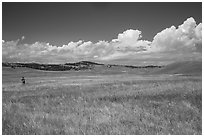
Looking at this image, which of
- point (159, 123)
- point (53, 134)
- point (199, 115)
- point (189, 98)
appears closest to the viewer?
point (53, 134)

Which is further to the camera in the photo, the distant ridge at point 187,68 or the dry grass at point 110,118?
the distant ridge at point 187,68

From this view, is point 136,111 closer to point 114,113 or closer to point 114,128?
point 114,113

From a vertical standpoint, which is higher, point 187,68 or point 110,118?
point 110,118

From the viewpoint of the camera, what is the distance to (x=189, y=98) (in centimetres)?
1076

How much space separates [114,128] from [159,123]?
1680mm

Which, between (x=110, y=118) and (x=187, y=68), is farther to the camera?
(x=187, y=68)

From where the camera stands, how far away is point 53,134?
7113mm

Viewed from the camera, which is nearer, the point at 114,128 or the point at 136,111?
the point at 114,128

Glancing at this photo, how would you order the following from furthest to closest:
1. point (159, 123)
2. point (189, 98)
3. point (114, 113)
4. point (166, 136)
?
point (189, 98) < point (114, 113) < point (159, 123) < point (166, 136)

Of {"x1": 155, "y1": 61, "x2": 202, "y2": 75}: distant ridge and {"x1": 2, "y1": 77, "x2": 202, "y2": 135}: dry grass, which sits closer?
{"x1": 2, "y1": 77, "x2": 202, "y2": 135}: dry grass

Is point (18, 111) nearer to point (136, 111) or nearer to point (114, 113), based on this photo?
point (114, 113)

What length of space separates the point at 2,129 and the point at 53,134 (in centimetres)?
190

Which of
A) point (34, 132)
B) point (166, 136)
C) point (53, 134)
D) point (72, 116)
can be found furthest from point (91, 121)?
point (166, 136)

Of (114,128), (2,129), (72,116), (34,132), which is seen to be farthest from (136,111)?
(2,129)
